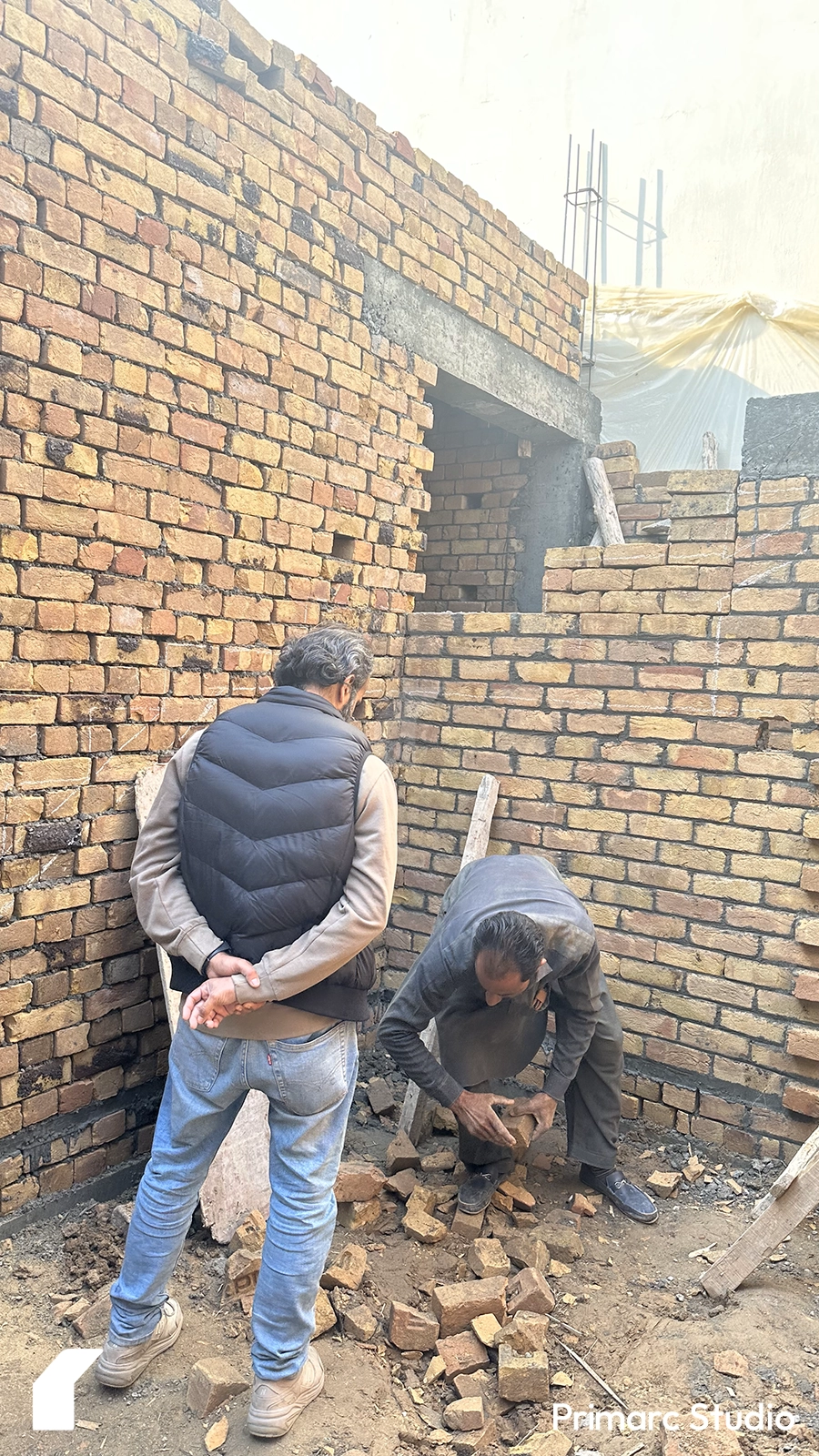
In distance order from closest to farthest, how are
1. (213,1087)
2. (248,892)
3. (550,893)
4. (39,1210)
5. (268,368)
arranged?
(248,892), (213,1087), (39,1210), (550,893), (268,368)

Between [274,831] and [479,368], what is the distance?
3734mm

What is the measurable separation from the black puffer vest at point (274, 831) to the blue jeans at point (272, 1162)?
151 millimetres

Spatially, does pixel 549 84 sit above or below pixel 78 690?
above

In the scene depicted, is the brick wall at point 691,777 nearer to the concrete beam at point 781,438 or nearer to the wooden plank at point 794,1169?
the concrete beam at point 781,438

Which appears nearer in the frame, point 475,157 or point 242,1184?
point 242,1184

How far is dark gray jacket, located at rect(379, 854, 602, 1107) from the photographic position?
9.32ft

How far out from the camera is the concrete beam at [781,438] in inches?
133

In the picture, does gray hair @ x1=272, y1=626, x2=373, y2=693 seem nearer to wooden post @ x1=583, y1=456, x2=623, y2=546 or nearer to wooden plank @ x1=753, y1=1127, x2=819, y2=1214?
wooden plank @ x1=753, y1=1127, x2=819, y2=1214

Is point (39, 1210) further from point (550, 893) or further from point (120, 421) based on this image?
point (120, 421)

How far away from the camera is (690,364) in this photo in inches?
260

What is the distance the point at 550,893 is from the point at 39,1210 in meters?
1.94

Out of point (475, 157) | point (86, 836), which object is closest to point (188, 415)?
point (86, 836)

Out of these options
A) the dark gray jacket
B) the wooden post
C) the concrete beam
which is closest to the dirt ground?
the dark gray jacket

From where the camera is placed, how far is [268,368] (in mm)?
3492
